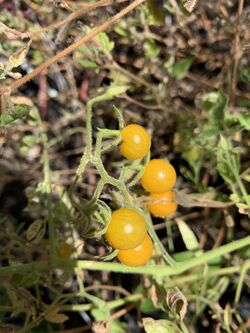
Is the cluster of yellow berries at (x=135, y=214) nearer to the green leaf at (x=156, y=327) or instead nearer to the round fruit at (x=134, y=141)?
the round fruit at (x=134, y=141)

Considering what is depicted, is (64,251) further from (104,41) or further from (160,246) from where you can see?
(104,41)

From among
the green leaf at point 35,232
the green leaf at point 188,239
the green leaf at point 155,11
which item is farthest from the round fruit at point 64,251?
Answer: the green leaf at point 155,11

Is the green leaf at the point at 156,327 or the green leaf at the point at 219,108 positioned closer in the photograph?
the green leaf at the point at 156,327

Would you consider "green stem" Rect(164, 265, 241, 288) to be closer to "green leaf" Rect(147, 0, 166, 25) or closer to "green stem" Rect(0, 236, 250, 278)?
"green stem" Rect(0, 236, 250, 278)

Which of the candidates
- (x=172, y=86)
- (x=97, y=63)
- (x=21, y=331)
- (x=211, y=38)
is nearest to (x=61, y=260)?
(x=21, y=331)

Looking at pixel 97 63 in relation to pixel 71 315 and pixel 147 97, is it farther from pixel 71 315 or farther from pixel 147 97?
pixel 71 315

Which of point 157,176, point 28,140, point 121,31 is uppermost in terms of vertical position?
point 121,31

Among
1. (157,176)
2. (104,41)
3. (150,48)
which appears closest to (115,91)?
(104,41)
